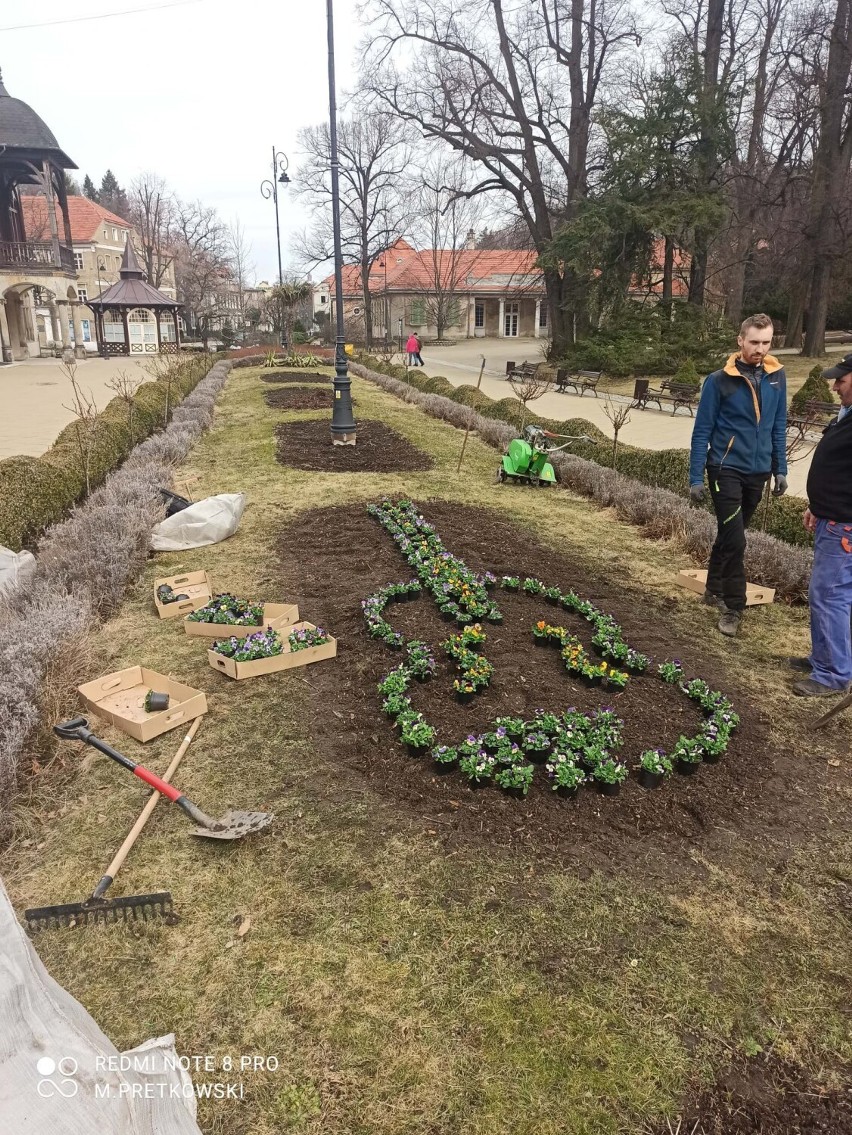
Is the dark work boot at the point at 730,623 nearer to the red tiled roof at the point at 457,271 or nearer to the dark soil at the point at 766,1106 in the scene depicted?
the dark soil at the point at 766,1106

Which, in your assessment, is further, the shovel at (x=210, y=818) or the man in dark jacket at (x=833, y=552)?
the man in dark jacket at (x=833, y=552)

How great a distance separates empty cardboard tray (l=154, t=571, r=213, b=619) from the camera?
521 centimetres

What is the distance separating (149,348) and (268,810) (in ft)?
141

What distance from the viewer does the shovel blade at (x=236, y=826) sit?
9.52 ft

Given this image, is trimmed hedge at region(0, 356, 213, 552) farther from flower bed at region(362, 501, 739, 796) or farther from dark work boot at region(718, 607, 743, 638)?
dark work boot at region(718, 607, 743, 638)

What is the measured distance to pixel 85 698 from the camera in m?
3.89

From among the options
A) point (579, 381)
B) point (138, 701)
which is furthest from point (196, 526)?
point (579, 381)

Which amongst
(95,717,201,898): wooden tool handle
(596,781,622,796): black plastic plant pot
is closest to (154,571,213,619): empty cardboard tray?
(95,717,201,898): wooden tool handle

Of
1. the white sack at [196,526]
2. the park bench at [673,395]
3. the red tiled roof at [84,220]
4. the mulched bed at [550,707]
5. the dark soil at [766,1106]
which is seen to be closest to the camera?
the dark soil at [766,1106]

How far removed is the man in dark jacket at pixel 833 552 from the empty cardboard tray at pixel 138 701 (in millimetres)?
3636

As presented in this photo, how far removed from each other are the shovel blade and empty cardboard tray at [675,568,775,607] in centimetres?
405

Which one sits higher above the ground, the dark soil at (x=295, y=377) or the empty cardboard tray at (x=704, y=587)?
the dark soil at (x=295, y=377)

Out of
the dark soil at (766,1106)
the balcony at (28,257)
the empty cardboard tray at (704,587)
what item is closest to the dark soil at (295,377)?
the balcony at (28,257)

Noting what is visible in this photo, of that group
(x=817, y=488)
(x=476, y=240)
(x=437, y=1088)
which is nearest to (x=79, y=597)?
(x=437, y=1088)
